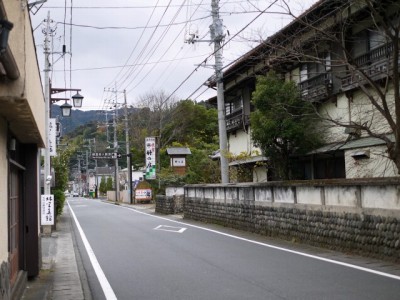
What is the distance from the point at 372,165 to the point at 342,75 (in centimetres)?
415

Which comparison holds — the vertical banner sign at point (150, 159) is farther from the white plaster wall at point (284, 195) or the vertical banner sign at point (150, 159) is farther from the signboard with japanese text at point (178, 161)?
the white plaster wall at point (284, 195)

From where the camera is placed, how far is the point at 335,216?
13656mm

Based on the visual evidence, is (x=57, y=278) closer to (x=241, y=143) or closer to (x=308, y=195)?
(x=308, y=195)

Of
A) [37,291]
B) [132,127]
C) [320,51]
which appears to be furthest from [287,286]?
[132,127]

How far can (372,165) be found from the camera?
18203mm

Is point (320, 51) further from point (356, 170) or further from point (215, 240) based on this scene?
point (215, 240)

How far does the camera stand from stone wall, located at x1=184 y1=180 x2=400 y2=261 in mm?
11523

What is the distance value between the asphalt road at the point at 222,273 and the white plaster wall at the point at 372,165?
203 inches

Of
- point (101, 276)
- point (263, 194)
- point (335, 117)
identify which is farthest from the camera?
point (335, 117)

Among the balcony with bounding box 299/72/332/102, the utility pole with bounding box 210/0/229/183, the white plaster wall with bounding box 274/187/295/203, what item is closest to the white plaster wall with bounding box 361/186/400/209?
the white plaster wall with bounding box 274/187/295/203

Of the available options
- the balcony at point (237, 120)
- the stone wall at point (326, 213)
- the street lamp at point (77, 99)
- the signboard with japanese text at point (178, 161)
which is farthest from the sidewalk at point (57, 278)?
the signboard with japanese text at point (178, 161)

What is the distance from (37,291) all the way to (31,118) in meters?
3.90

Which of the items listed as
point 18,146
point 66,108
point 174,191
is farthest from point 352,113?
point 174,191

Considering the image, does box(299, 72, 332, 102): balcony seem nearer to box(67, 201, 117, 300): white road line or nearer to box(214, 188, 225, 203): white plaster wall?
box(214, 188, 225, 203): white plaster wall
